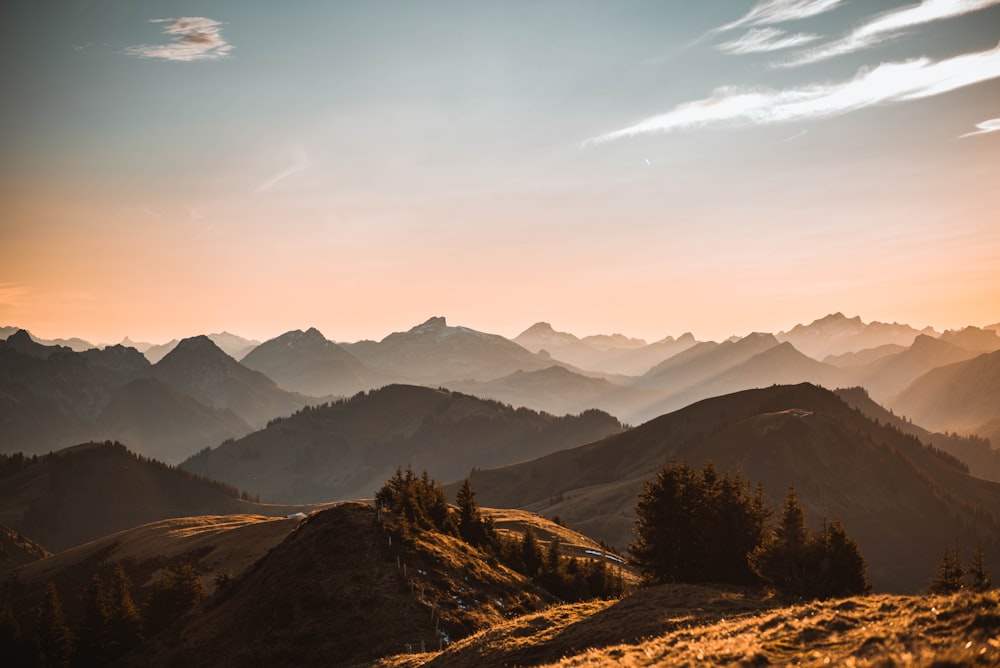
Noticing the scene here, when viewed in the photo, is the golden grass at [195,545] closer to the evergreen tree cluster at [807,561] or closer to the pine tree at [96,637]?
the pine tree at [96,637]

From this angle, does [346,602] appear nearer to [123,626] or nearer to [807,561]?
[807,561]

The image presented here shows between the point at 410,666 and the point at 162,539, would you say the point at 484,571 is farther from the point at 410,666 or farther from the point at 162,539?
the point at 162,539

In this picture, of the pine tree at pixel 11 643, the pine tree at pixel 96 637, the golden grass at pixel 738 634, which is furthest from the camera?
the pine tree at pixel 11 643

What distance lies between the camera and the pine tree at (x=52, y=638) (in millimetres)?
75062

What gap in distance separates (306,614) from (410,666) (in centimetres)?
1660

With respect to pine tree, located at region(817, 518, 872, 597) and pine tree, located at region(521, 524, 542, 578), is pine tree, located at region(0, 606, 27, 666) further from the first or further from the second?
pine tree, located at region(817, 518, 872, 597)

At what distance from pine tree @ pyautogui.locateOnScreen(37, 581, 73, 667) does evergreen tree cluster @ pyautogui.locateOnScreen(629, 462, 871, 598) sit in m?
73.3

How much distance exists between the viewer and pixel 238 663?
4628 cm

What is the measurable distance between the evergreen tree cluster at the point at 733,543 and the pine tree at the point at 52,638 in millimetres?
73273

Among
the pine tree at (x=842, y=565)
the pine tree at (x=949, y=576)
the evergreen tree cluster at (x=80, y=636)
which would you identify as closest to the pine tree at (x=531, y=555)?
the pine tree at (x=842, y=565)

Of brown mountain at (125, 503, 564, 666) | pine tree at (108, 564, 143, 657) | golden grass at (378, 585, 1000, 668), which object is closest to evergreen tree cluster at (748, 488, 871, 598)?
golden grass at (378, 585, 1000, 668)

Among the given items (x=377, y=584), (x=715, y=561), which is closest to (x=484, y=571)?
(x=377, y=584)

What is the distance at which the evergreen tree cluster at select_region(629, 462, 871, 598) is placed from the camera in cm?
4625

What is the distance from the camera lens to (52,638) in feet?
252
